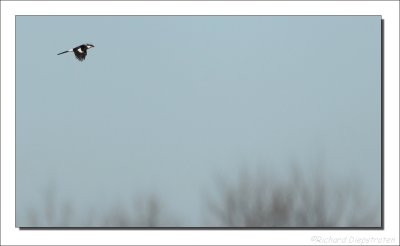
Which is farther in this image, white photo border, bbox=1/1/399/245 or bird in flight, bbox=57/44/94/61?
bird in flight, bbox=57/44/94/61

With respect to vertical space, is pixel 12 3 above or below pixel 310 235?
above

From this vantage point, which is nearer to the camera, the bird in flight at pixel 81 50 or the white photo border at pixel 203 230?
the white photo border at pixel 203 230

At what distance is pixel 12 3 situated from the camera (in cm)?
1530

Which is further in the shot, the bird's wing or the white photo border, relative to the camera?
the bird's wing

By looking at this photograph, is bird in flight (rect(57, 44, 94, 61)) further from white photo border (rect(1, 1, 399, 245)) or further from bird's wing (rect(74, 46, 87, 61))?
white photo border (rect(1, 1, 399, 245))

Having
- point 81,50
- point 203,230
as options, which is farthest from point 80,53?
point 203,230

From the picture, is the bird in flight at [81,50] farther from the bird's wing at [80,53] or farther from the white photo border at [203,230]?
the white photo border at [203,230]

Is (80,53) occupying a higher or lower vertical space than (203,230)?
higher

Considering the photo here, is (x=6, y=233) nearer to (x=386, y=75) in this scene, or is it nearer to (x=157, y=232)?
(x=157, y=232)

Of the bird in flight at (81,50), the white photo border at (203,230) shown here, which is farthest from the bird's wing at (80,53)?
the white photo border at (203,230)

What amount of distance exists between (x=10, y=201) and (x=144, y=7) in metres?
1.78

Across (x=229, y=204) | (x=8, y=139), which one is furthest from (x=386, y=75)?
(x=8, y=139)

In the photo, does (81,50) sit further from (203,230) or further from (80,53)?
(203,230)

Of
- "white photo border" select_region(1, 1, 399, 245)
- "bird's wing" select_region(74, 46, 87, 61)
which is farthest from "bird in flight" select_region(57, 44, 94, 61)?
"white photo border" select_region(1, 1, 399, 245)
